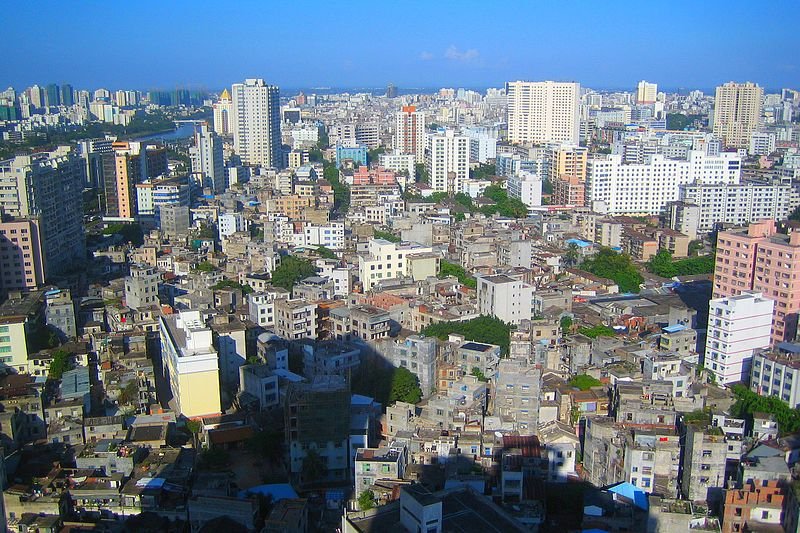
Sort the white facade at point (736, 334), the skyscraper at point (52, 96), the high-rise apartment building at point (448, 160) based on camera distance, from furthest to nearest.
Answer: the skyscraper at point (52, 96), the high-rise apartment building at point (448, 160), the white facade at point (736, 334)

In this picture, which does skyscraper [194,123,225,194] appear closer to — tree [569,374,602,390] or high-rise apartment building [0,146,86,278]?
high-rise apartment building [0,146,86,278]

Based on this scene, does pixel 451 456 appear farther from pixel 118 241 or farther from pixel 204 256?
pixel 118 241

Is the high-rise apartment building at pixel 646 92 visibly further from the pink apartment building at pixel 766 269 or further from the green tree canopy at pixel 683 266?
the pink apartment building at pixel 766 269

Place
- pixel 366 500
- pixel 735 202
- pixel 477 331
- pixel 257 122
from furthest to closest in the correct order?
pixel 257 122
pixel 735 202
pixel 477 331
pixel 366 500

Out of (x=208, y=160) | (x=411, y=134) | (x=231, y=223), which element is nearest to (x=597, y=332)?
(x=231, y=223)

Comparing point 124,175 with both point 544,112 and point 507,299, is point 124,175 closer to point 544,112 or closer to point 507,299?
point 507,299

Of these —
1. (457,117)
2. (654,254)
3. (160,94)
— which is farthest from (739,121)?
(160,94)

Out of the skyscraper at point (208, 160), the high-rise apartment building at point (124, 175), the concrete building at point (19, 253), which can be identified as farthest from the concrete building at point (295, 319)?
the skyscraper at point (208, 160)
